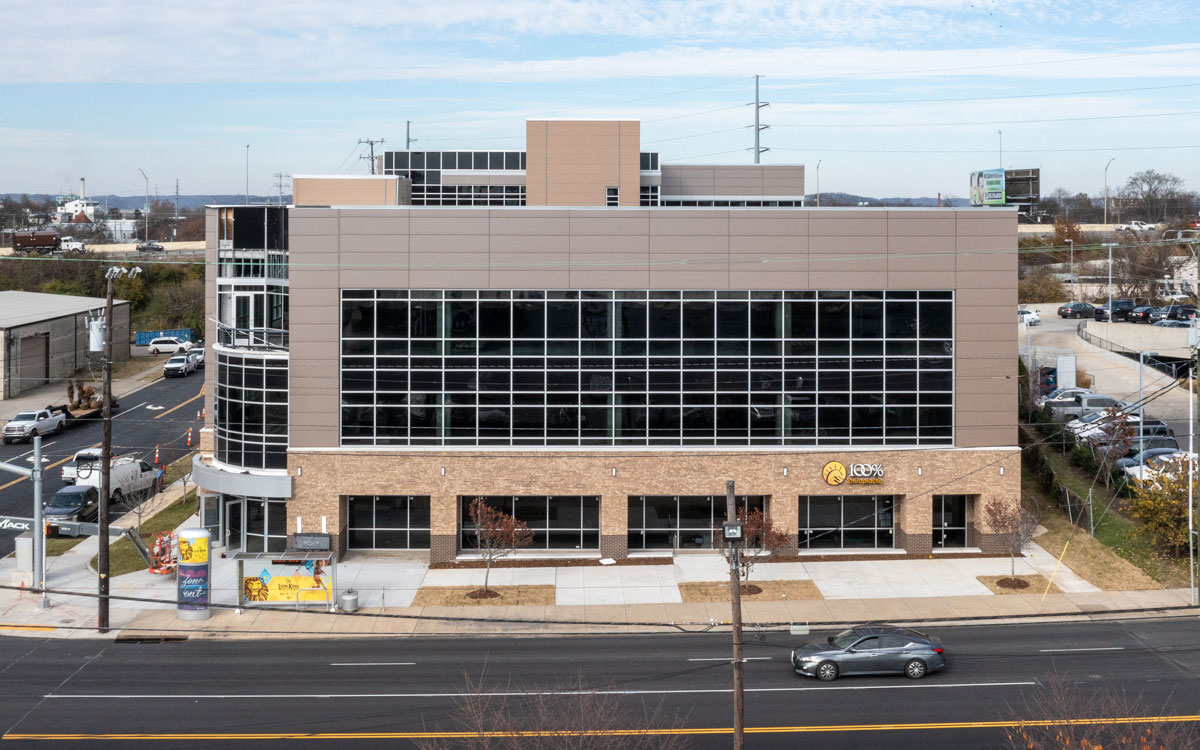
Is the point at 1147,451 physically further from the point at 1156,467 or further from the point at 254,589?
the point at 254,589

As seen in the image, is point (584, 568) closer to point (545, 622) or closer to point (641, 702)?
point (545, 622)

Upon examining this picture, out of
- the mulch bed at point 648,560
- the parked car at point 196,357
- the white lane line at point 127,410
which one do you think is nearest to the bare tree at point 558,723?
the mulch bed at point 648,560

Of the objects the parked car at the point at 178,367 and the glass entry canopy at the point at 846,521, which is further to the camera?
the parked car at the point at 178,367

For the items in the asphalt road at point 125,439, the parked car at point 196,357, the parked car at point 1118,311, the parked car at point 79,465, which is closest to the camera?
the asphalt road at point 125,439

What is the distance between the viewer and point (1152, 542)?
42.9 m

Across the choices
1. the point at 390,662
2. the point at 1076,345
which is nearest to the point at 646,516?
the point at 390,662

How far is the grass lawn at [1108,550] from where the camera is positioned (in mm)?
40594

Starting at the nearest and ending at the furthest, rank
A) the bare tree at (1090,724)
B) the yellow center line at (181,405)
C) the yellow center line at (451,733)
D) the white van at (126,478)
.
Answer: the bare tree at (1090,724) < the yellow center line at (451,733) < the white van at (126,478) < the yellow center line at (181,405)

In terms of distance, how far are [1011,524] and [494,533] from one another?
18571mm

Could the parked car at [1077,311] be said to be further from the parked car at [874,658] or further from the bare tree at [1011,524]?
the parked car at [874,658]

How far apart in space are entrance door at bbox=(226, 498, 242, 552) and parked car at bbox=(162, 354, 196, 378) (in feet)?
143

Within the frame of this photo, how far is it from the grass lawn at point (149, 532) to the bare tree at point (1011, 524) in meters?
31.3

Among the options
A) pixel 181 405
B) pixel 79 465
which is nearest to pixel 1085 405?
pixel 79 465

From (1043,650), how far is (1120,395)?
38302mm
